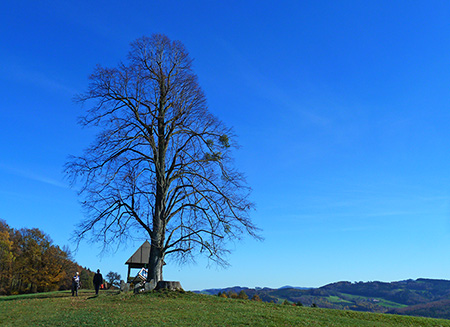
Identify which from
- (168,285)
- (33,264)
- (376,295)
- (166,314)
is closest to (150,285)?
(168,285)

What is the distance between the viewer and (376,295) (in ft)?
496

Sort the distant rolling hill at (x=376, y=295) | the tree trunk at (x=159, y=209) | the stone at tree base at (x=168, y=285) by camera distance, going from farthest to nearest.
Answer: the distant rolling hill at (x=376, y=295), the tree trunk at (x=159, y=209), the stone at tree base at (x=168, y=285)

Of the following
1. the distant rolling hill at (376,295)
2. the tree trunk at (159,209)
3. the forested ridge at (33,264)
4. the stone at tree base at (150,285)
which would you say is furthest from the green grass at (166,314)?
the distant rolling hill at (376,295)

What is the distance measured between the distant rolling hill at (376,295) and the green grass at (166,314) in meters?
111

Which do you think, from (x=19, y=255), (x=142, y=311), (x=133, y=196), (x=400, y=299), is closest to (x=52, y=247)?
(x=19, y=255)

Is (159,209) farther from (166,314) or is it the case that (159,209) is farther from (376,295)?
(376,295)

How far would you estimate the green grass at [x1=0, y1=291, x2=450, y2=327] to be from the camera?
11883 millimetres

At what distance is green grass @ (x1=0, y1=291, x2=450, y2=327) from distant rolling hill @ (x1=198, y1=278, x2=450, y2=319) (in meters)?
111

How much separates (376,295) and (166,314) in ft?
532

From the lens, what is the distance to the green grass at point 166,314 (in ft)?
39.0

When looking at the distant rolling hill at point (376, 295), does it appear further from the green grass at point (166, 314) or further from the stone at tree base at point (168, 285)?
the green grass at point (166, 314)

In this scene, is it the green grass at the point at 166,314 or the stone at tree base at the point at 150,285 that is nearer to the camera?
the green grass at the point at 166,314

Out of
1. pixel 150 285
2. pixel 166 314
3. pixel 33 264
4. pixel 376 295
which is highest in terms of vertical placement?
pixel 33 264

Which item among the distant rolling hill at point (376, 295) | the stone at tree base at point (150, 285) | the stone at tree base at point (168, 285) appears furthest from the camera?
the distant rolling hill at point (376, 295)
